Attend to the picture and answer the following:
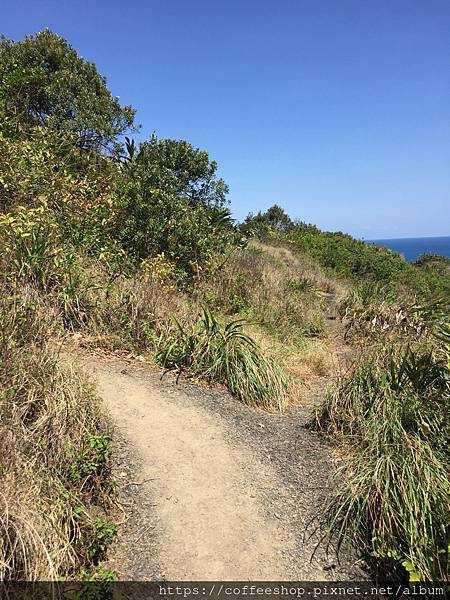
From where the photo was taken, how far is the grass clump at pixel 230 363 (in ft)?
16.3

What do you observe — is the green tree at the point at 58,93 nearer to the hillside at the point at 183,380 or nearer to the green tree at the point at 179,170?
the hillside at the point at 183,380

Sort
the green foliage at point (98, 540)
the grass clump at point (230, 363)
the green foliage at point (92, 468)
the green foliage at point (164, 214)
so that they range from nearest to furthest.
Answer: the green foliage at point (98, 540) < the green foliage at point (92, 468) < the grass clump at point (230, 363) < the green foliage at point (164, 214)

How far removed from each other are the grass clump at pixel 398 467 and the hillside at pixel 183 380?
0.6 inches

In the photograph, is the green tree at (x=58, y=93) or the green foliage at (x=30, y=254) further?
the green tree at (x=58, y=93)

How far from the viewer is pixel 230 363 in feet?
16.9

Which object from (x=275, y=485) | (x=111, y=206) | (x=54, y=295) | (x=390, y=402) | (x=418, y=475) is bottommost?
(x=275, y=485)

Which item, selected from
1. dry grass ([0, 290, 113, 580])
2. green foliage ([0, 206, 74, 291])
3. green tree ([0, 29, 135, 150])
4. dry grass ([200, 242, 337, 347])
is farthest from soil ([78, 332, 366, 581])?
green tree ([0, 29, 135, 150])

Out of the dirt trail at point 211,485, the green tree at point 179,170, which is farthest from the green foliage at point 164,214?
the dirt trail at point 211,485

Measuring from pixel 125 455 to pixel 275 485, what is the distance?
51.5 inches

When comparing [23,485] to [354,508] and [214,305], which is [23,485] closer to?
[354,508]

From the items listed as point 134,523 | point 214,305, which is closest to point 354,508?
point 134,523

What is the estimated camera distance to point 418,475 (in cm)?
300

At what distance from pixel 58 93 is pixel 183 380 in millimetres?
9574

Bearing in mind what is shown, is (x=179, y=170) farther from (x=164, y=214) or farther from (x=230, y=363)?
(x=230, y=363)
